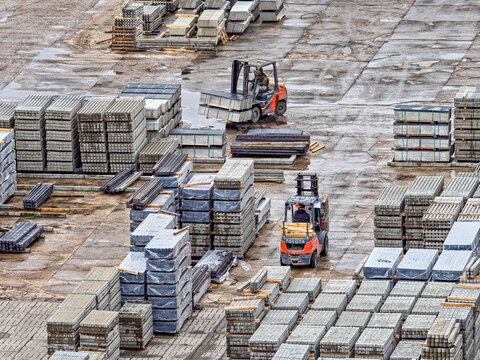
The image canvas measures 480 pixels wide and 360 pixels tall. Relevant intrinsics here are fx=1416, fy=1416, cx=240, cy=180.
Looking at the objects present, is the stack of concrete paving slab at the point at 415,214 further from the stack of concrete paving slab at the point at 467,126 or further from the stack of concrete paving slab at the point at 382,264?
the stack of concrete paving slab at the point at 467,126

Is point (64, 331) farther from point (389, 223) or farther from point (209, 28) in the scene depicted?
point (209, 28)

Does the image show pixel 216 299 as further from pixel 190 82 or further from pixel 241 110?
pixel 190 82

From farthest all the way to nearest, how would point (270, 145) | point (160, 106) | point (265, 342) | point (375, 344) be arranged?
point (270, 145) → point (160, 106) → point (265, 342) → point (375, 344)

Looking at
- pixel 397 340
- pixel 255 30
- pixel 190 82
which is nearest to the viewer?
pixel 397 340

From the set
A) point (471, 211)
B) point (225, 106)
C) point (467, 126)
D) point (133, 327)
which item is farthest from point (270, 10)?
point (133, 327)

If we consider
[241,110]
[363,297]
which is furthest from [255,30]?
[363,297]

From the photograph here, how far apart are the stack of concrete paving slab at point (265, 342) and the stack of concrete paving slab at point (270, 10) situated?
4222 cm

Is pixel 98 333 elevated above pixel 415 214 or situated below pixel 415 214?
below

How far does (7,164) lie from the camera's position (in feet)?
167

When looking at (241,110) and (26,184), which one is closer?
(26,184)

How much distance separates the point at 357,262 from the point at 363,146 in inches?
512

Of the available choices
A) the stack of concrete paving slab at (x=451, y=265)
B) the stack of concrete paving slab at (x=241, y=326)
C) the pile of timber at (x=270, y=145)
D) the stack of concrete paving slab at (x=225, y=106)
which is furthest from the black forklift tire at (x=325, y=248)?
the stack of concrete paving slab at (x=225, y=106)

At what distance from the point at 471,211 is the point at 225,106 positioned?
17970 mm

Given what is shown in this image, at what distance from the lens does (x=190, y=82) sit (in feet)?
217
